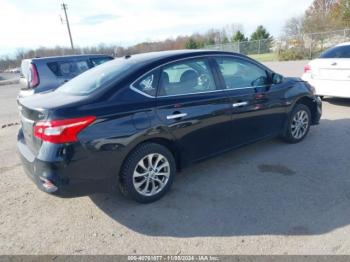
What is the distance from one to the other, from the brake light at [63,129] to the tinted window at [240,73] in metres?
1.99

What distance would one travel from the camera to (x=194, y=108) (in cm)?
360

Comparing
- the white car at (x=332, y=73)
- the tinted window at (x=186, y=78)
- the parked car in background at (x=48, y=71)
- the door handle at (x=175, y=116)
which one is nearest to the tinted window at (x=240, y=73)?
the tinted window at (x=186, y=78)

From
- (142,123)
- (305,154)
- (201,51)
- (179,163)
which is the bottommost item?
(305,154)

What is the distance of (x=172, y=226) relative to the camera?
3.01 m

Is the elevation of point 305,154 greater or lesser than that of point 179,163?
lesser

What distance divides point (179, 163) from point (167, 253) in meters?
1.27

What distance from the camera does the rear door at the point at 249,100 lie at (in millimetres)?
4027

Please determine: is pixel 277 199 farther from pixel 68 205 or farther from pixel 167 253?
pixel 68 205

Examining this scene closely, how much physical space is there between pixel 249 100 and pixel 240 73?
40 centimetres

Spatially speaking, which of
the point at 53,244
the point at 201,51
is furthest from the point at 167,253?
the point at 201,51

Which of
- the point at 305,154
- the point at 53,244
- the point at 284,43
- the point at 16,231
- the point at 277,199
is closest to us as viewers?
the point at 53,244

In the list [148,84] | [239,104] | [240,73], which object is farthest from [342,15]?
[148,84]

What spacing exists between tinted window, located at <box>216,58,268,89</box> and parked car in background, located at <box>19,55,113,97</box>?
4984 millimetres

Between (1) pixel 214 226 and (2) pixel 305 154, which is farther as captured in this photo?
(2) pixel 305 154
